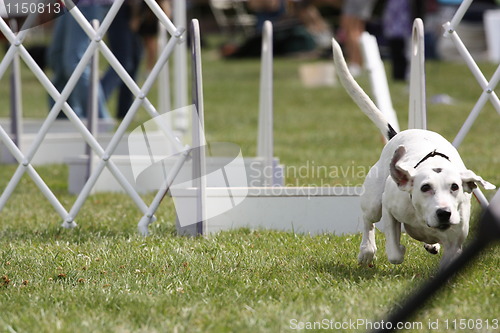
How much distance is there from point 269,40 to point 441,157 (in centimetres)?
200

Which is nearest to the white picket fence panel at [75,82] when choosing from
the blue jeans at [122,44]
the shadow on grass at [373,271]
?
the shadow on grass at [373,271]

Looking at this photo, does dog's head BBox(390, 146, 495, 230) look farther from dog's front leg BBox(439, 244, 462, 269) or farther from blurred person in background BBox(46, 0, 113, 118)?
blurred person in background BBox(46, 0, 113, 118)

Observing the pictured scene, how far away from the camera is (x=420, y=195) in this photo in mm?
3123

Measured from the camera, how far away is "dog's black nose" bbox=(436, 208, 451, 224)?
3.03 m

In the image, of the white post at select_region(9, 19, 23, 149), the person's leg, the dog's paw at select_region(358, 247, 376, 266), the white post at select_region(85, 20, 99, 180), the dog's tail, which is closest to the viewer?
the dog's paw at select_region(358, 247, 376, 266)

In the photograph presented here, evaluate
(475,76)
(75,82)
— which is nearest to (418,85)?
(475,76)

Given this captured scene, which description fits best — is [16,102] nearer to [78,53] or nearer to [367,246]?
[78,53]

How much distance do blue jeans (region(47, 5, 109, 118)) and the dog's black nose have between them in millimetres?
4427

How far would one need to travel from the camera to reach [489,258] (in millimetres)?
3578

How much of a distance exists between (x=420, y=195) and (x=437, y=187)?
8 cm

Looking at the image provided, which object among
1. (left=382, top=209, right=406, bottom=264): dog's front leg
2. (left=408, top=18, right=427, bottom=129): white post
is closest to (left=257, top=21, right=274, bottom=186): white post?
(left=408, top=18, right=427, bottom=129): white post

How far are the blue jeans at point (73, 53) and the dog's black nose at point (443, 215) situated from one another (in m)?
4.43

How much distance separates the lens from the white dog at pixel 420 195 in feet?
10.1

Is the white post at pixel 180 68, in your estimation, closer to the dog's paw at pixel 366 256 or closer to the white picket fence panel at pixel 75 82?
the white picket fence panel at pixel 75 82
